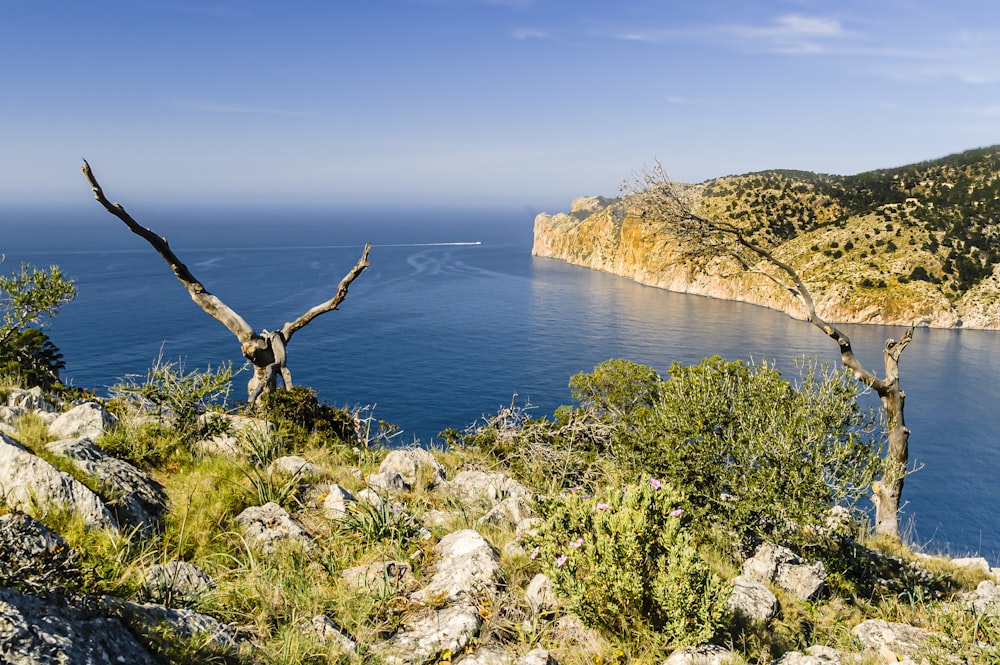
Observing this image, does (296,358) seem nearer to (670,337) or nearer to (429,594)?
(670,337)

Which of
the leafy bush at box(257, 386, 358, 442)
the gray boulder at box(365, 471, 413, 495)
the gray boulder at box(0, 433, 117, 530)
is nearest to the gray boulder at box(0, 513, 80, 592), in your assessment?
the gray boulder at box(0, 433, 117, 530)

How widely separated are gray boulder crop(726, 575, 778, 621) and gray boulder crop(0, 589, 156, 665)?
5.38 metres

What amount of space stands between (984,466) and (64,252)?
606 ft

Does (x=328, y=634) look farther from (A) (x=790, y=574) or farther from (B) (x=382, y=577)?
(A) (x=790, y=574)

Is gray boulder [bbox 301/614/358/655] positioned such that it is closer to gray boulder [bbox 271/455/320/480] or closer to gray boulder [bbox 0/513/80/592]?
gray boulder [bbox 0/513/80/592]

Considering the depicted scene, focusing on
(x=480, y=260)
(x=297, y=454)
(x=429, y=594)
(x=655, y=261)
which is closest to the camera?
(x=429, y=594)

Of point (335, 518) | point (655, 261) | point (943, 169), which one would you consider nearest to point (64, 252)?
point (655, 261)

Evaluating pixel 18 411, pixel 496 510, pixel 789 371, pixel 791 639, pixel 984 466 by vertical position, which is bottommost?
pixel 984 466

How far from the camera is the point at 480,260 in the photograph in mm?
181125

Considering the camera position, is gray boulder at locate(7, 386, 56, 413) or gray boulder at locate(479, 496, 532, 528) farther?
gray boulder at locate(7, 386, 56, 413)

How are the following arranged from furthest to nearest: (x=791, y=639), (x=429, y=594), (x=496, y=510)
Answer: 1. (x=496, y=510)
2. (x=791, y=639)
3. (x=429, y=594)

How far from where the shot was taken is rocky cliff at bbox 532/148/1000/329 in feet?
303

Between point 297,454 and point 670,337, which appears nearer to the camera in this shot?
point 297,454

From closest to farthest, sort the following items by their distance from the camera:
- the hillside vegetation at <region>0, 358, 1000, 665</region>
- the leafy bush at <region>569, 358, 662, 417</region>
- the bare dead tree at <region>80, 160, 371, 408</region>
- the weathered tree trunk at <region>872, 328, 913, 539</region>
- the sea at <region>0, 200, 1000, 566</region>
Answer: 1. the hillside vegetation at <region>0, 358, 1000, 665</region>
2. the bare dead tree at <region>80, 160, 371, 408</region>
3. the weathered tree trunk at <region>872, 328, 913, 539</region>
4. the leafy bush at <region>569, 358, 662, 417</region>
5. the sea at <region>0, 200, 1000, 566</region>
